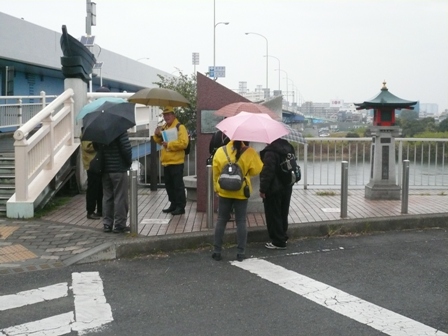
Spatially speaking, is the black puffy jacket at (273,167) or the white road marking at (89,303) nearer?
the white road marking at (89,303)

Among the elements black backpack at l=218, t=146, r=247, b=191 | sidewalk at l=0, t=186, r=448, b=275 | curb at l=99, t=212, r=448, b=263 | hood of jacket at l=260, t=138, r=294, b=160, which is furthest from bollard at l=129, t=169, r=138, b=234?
hood of jacket at l=260, t=138, r=294, b=160

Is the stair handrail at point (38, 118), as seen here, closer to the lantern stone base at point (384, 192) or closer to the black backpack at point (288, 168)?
the black backpack at point (288, 168)

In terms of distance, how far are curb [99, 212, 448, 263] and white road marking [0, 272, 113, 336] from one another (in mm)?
820

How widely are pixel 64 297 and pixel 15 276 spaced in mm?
1058

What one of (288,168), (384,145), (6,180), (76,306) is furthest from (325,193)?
(76,306)

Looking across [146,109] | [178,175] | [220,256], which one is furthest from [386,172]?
[146,109]

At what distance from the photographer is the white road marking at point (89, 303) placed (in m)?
5.23

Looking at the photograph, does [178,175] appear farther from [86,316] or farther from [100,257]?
[86,316]

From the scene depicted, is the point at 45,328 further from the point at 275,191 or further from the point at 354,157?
the point at 354,157

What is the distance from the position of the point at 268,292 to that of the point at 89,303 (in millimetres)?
1740

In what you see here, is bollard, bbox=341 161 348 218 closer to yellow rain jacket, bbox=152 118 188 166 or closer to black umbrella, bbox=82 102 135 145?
yellow rain jacket, bbox=152 118 188 166

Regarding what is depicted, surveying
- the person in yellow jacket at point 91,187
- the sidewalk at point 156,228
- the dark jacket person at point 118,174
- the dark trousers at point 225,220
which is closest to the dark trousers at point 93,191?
the person in yellow jacket at point 91,187

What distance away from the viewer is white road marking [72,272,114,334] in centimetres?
523

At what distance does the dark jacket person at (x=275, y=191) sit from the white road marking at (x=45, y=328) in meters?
3.29
